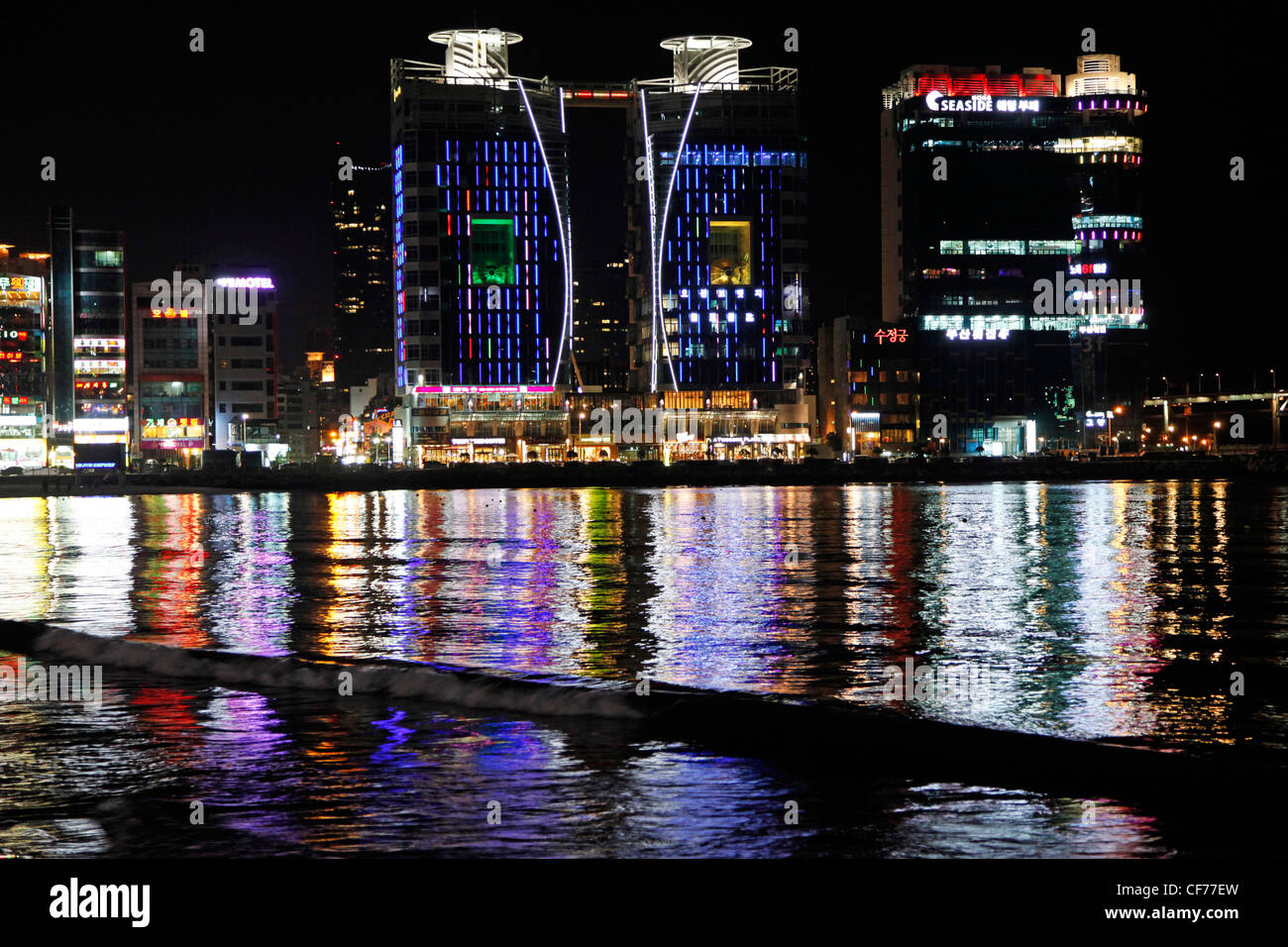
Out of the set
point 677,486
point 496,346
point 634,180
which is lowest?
point 677,486

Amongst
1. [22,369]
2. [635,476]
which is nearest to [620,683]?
[635,476]

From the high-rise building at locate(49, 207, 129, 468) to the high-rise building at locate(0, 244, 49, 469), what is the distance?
2028 millimetres

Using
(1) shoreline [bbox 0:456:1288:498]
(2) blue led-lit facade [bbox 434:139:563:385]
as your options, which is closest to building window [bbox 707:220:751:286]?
(2) blue led-lit facade [bbox 434:139:563:385]

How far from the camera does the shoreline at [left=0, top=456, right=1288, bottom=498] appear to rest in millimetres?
145000

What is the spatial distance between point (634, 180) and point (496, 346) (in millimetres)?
31408

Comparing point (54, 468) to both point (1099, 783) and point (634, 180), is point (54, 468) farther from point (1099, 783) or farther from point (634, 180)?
point (1099, 783)

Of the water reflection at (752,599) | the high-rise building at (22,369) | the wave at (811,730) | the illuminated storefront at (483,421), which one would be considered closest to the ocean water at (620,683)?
the water reflection at (752,599)

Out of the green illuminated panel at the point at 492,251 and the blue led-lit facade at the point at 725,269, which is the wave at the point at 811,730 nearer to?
the green illuminated panel at the point at 492,251

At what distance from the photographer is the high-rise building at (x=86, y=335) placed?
188 meters

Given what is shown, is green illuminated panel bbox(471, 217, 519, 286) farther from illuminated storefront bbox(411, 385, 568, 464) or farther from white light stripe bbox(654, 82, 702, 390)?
white light stripe bbox(654, 82, 702, 390)

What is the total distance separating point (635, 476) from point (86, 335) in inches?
3322

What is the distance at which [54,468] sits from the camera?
17475 cm

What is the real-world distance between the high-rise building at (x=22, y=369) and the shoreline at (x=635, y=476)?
38.9m
